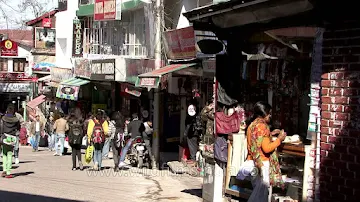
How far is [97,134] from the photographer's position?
1562 cm

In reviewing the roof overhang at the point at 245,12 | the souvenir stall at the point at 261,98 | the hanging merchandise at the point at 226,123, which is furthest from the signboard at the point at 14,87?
the roof overhang at the point at 245,12

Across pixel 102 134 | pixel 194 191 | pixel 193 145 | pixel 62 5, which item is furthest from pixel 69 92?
pixel 194 191

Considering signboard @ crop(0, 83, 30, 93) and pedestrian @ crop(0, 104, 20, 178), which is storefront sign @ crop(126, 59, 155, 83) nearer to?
pedestrian @ crop(0, 104, 20, 178)

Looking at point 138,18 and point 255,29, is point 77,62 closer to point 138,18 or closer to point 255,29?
point 138,18

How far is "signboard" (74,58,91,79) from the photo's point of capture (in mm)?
25731

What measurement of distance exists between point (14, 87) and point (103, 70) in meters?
33.3

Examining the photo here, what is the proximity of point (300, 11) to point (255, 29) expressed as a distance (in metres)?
1.78

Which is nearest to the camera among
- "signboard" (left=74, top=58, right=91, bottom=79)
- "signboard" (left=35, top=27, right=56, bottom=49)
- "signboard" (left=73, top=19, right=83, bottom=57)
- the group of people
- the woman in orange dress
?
the woman in orange dress

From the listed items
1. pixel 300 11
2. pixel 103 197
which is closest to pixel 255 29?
pixel 300 11

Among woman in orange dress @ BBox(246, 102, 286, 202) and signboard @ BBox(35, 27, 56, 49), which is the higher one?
signboard @ BBox(35, 27, 56, 49)

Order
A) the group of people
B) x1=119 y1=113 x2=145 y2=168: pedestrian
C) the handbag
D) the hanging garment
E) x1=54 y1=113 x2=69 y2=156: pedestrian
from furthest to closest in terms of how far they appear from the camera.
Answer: x1=54 y1=113 x2=69 y2=156: pedestrian < x1=119 y1=113 x2=145 y2=168: pedestrian < the group of people < the handbag < the hanging garment

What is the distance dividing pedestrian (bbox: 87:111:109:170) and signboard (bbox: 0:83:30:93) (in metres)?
39.7

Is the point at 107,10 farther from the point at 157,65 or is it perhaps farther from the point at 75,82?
the point at 75,82

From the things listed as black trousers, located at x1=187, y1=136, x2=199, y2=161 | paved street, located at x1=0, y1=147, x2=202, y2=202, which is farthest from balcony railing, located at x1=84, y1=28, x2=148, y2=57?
paved street, located at x1=0, y1=147, x2=202, y2=202
